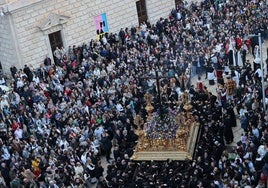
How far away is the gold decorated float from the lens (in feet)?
91.9

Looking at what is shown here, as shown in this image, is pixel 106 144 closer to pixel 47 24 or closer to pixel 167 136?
pixel 167 136

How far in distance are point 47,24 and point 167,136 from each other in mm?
16753

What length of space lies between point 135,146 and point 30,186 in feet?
15.8

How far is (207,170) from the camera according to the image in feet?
86.4

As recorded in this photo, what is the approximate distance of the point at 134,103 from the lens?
33750 millimetres

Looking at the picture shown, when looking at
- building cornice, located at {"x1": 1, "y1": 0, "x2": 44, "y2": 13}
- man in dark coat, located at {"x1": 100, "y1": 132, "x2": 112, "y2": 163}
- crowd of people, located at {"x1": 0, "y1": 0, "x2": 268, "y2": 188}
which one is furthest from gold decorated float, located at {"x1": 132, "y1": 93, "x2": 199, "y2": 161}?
building cornice, located at {"x1": 1, "y1": 0, "x2": 44, "y2": 13}

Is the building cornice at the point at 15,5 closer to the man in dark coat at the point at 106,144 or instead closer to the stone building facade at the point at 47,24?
the stone building facade at the point at 47,24

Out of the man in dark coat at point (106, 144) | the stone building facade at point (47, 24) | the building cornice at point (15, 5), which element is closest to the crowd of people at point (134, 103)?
the man in dark coat at point (106, 144)

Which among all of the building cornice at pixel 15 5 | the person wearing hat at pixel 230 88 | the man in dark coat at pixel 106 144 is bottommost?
the man in dark coat at pixel 106 144

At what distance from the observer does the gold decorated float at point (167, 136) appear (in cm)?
2800

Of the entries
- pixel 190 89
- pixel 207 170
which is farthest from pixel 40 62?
pixel 207 170

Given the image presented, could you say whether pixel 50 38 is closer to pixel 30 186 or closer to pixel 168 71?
pixel 168 71

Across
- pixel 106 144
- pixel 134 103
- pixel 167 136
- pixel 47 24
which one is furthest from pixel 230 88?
pixel 47 24

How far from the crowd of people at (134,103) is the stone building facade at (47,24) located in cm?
102
